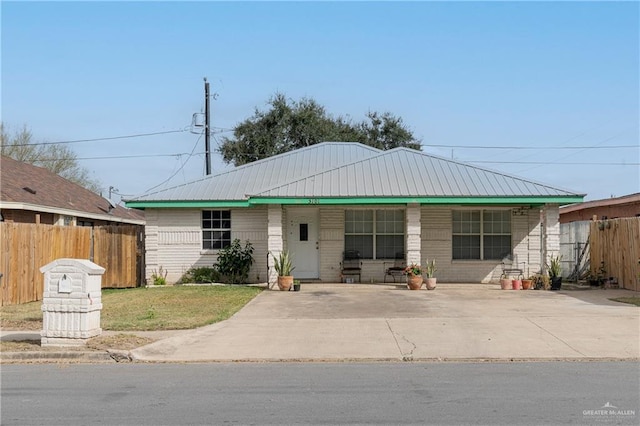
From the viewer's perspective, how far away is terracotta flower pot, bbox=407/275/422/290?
778 inches

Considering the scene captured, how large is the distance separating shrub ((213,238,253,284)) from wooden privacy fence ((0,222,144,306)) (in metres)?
3.00

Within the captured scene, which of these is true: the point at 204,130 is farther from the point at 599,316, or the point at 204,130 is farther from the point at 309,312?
the point at 599,316

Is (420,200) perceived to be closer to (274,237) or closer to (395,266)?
(395,266)

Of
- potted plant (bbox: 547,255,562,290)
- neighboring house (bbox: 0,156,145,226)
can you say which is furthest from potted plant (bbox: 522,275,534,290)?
neighboring house (bbox: 0,156,145,226)

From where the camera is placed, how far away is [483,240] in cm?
2255

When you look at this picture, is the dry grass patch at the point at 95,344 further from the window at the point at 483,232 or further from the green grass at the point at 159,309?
the window at the point at 483,232

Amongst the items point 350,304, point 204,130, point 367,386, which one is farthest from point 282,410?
point 204,130

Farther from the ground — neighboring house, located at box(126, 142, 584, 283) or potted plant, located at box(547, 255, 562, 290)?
neighboring house, located at box(126, 142, 584, 283)

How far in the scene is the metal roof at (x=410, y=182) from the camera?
20266 millimetres

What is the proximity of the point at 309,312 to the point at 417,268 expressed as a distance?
20.0 ft

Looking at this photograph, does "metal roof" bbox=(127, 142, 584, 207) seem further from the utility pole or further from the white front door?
the utility pole

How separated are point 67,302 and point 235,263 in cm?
1187

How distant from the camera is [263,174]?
25.0 m

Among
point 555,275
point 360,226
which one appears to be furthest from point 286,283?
point 555,275
